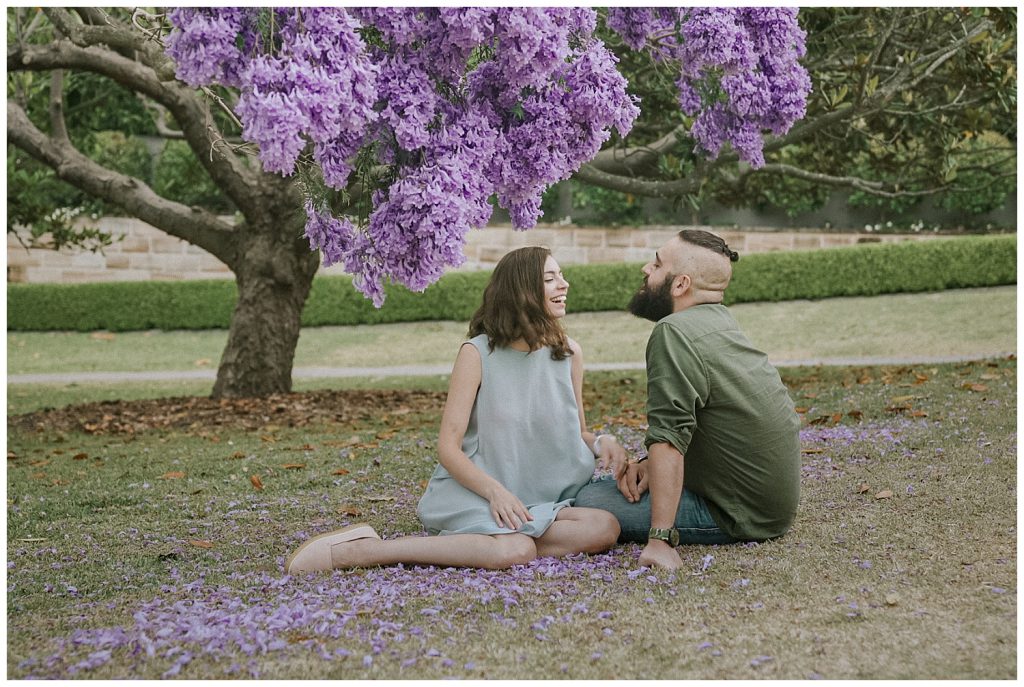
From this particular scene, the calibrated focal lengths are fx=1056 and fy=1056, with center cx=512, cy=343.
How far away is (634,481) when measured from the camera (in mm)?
3885

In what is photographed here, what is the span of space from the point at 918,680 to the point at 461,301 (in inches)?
616

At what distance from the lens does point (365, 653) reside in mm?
2904

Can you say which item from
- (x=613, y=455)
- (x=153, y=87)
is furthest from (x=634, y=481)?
(x=153, y=87)

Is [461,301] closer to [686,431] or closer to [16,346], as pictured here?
[16,346]

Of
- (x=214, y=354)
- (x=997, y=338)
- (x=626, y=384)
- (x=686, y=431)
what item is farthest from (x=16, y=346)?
(x=686, y=431)

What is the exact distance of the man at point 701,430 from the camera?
143 inches

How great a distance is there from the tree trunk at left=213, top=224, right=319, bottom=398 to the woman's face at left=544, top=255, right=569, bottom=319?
604 centimetres

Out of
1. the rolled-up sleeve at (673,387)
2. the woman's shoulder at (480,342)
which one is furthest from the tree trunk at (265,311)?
the rolled-up sleeve at (673,387)

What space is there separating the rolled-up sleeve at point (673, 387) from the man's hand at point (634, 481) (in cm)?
27

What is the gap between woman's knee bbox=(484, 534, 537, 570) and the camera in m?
3.68

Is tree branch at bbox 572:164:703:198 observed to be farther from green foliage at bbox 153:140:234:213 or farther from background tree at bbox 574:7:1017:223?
green foliage at bbox 153:140:234:213

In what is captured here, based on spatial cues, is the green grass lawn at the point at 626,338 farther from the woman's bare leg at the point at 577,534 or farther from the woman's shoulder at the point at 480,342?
the woman's shoulder at the point at 480,342

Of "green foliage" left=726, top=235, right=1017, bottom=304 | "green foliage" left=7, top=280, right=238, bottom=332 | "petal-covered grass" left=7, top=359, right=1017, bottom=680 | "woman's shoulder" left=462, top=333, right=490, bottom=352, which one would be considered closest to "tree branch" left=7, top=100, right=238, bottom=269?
"petal-covered grass" left=7, top=359, right=1017, bottom=680

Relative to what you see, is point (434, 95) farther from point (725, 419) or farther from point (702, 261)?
point (725, 419)
